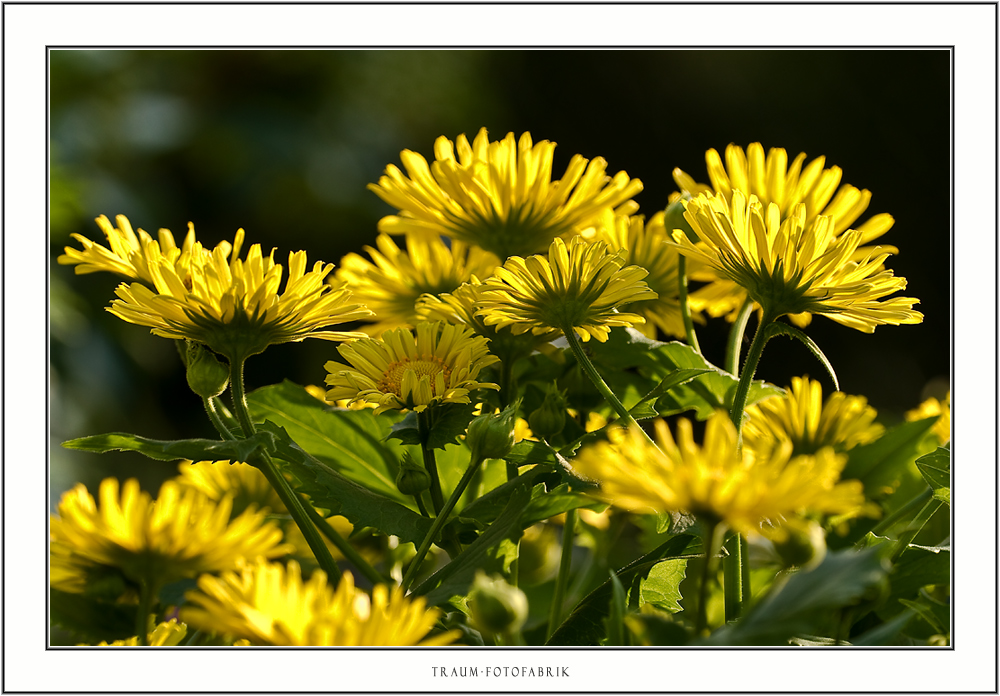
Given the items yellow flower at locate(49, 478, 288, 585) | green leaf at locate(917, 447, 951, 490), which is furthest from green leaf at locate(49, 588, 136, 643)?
green leaf at locate(917, 447, 951, 490)

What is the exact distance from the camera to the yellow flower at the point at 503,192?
383 mm

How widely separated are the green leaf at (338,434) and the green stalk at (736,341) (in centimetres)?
15

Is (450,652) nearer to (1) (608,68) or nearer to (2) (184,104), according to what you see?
(2) (184,104)

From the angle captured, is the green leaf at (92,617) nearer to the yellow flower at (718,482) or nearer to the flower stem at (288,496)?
the flower stem at (288,496)

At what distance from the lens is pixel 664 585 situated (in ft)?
1.16

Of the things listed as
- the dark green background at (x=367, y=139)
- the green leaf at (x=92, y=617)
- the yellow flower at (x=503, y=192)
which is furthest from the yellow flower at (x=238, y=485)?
the dark green background at (x=367, y=139)

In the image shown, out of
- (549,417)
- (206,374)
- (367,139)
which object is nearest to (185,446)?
(206,374)

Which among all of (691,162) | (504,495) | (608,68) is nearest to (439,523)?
(504,495)

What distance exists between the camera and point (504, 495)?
0.32 m

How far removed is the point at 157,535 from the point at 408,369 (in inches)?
6.0

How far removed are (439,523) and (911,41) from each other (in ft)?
1.01

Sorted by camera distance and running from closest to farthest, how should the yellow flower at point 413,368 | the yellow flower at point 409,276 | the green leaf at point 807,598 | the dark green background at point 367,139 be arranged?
1. the green leaf at point 807,598
2. the yellow flower at point 413,368
3. the yellow flower at point 409,276
4. the dark green background at point 367,139

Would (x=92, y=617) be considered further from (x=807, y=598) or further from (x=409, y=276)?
(x=807, y=598)

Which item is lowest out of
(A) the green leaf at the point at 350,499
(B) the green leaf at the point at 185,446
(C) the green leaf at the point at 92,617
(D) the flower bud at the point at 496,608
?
(C) the green leaf at the point at 92,617
